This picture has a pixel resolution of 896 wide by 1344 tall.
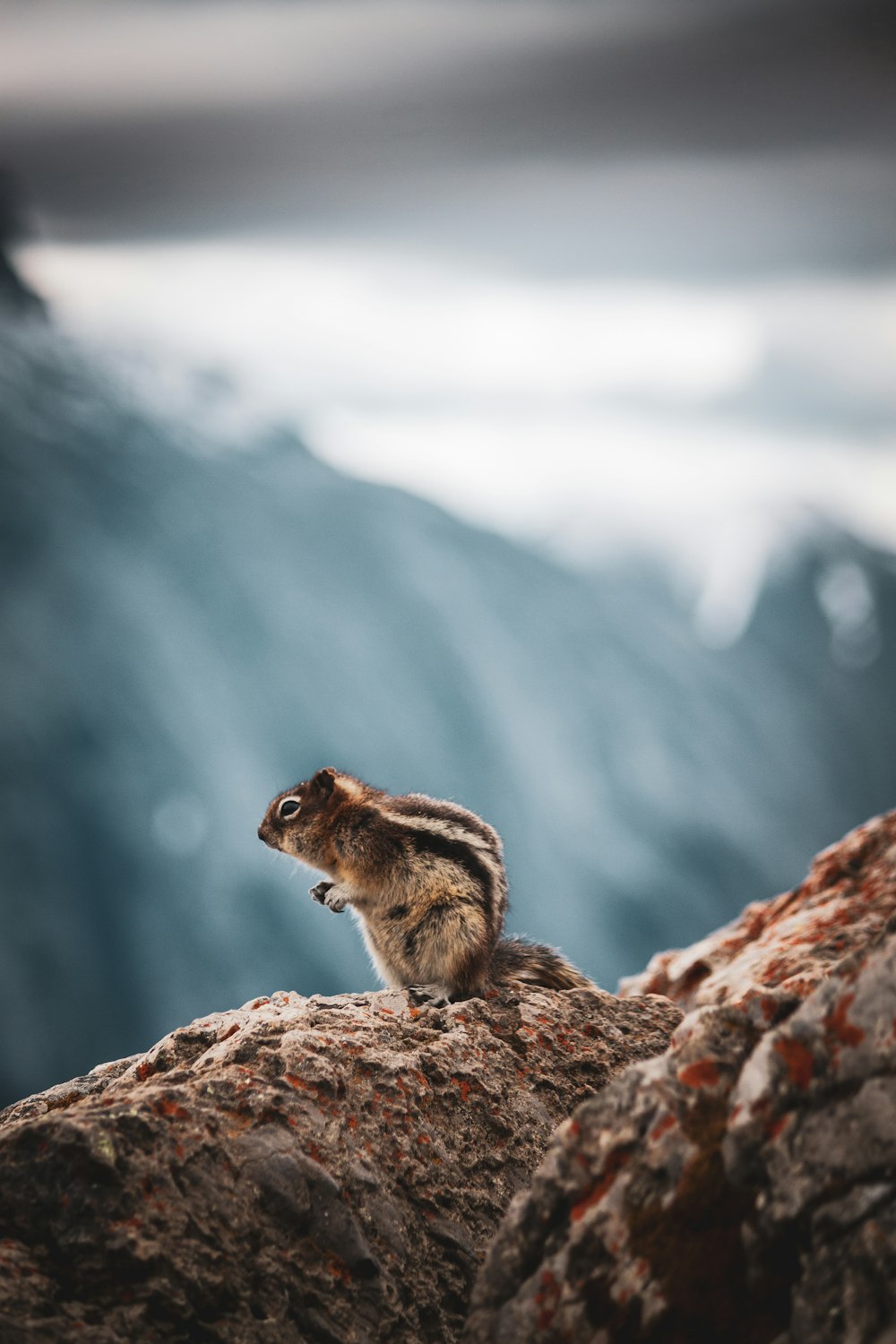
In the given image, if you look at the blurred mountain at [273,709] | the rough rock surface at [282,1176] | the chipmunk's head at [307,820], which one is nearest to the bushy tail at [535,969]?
the rough rock surface at [282,1176]

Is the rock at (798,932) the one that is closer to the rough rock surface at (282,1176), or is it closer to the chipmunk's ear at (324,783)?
the rough rock surface at (282,1176)

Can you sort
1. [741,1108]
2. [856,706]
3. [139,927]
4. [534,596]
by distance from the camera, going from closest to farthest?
1. [741,1108]
2. [139,927]
3. [856,706]
4. [534,596]

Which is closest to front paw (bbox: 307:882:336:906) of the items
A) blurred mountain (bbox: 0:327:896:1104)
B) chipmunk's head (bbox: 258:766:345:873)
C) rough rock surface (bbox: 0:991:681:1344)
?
chipmunk's head (bbox: 258:766:345:873)

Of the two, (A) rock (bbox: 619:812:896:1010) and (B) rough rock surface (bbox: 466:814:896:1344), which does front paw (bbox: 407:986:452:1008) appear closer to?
(A) rock (bbox: 619:812:896:1010)

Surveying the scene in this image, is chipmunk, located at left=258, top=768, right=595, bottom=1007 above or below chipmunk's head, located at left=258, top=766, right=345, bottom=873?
below

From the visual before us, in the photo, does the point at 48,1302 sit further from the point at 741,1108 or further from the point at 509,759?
the point at 509,759

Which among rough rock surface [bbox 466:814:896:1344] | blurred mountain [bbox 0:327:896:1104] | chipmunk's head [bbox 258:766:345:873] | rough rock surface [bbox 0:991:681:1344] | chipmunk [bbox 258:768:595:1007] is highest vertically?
blurred mountain [bbox 0:327:896:1104]

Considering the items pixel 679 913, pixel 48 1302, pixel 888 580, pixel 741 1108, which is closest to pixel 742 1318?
pixel 741 1108
